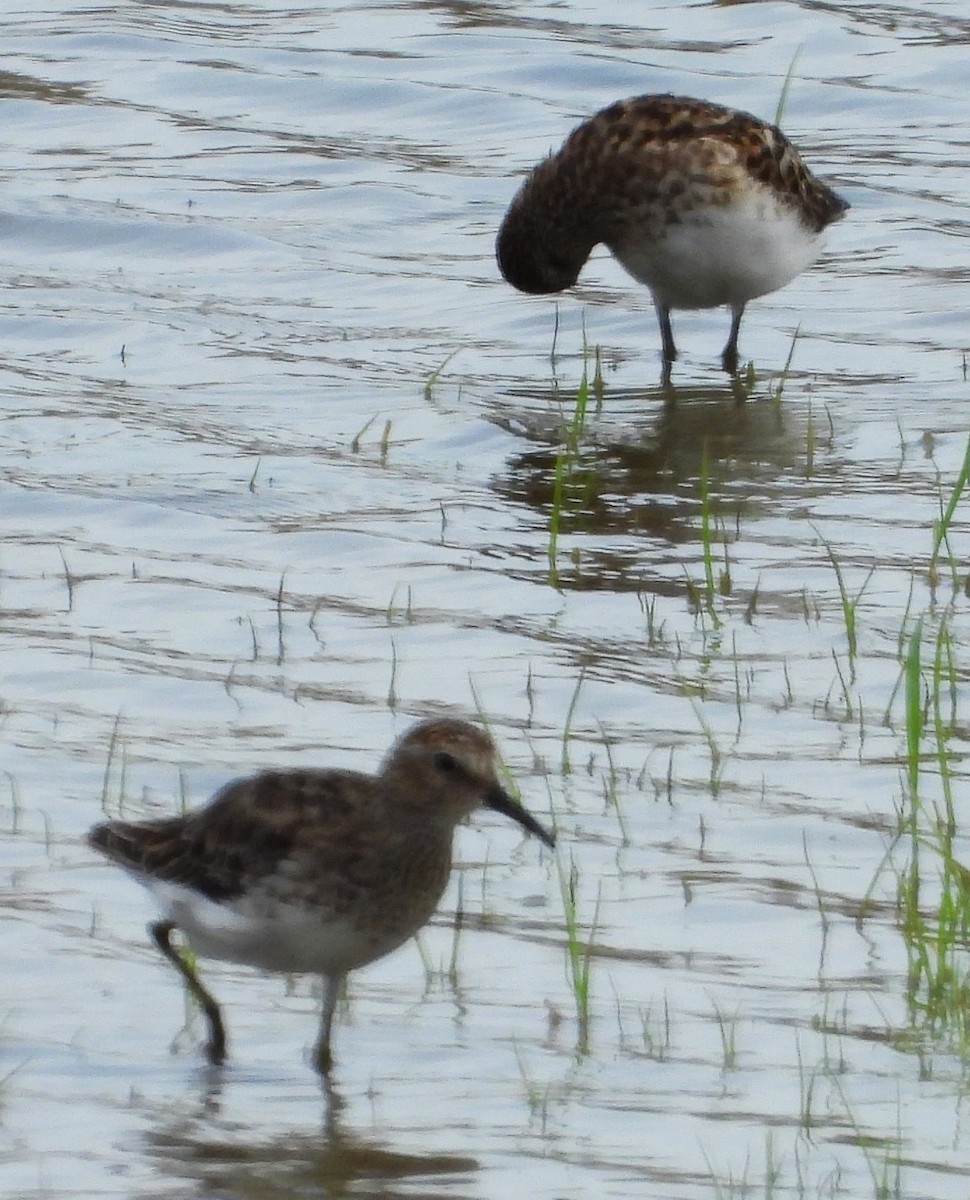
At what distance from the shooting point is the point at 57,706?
7.23 metres

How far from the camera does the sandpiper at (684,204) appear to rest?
11.3 meters

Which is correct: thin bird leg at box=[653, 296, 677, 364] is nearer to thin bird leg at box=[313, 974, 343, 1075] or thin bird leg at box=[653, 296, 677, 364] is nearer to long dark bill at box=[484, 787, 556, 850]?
long dark bill at box=[484, 787, 556, 850]

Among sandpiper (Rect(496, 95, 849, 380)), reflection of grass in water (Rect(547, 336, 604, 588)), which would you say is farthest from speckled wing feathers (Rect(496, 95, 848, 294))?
reflection of grass in water (Rect(547, 336, 604, 588))

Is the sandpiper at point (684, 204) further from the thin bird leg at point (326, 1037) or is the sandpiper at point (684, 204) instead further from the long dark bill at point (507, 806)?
the thin bird leg at point (326, 1037)

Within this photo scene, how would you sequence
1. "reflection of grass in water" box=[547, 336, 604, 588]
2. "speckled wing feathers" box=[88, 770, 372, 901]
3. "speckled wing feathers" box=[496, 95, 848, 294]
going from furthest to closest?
"speckled wing feathers" box=[496, 95, 848, 294] → "reflection of grass in water" box=[547, 336, 604, 588] → "speckled wing feathers" box=[88, 770, 372, 901]

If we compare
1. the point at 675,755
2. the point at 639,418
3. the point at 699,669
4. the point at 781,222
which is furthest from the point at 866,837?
the point at 781,222

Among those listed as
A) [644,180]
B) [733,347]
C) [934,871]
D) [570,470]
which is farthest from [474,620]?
[733,347]

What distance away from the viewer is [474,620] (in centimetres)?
805

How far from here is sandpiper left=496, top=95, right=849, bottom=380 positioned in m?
11.3

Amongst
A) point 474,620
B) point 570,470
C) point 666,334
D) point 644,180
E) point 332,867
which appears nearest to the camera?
point 332,867

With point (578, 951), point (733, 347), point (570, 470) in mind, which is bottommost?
point (578, 951)

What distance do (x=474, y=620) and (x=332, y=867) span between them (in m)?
2.74

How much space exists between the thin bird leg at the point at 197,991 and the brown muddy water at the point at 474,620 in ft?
0.19

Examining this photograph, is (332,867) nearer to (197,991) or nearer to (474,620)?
(197,991)
